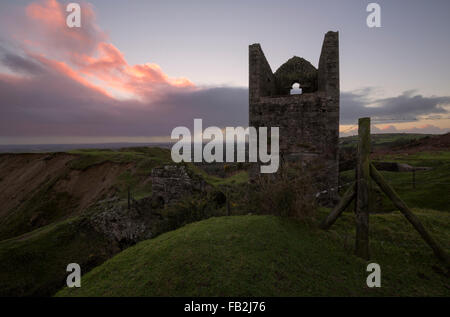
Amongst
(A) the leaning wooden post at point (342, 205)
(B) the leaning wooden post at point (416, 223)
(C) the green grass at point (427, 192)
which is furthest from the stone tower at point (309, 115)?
(C) the green grass at point (427, 192)

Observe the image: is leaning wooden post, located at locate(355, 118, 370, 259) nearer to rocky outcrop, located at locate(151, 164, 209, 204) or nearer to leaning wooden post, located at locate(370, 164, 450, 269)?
leaning wooden post, located at locate(370, 164, 450, 269)

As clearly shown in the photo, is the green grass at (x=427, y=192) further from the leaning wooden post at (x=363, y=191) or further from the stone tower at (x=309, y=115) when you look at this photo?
the leaning wooden post at (x=363, y=191)

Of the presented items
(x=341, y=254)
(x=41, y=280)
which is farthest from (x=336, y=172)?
Answer: (x=41, y=280)

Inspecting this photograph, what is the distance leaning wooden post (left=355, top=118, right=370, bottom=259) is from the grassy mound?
322mm

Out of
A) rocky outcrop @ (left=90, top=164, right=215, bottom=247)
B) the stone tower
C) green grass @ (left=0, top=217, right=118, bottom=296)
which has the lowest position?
green grass @ (left=0, top=217, right=118, bottom=296)

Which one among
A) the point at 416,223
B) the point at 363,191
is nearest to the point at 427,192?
the point at 416,223

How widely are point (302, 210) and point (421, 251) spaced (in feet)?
9.46

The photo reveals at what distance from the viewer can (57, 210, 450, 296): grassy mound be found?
11.4ft

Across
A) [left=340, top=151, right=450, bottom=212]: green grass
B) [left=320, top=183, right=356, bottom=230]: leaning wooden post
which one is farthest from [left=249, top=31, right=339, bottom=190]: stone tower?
[left=340, top=151, right=450, bottom=212]: green grass

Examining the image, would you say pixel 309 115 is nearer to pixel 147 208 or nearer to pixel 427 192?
pixel 427 192

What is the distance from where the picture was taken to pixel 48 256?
930 centimetres

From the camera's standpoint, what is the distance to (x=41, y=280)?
847 centimetres

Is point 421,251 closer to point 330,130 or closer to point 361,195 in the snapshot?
point 361,195

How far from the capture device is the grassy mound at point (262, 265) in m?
3.48
